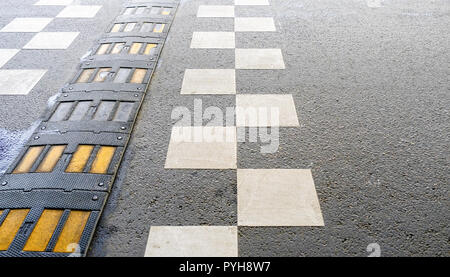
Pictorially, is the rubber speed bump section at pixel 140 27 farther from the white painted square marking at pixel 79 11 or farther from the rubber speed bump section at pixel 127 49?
the white painted square marking at pixel 79 11

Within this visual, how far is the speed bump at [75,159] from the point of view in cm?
127

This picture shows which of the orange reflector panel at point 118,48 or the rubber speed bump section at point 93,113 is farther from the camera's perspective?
the orange reflector panel at point 118,48

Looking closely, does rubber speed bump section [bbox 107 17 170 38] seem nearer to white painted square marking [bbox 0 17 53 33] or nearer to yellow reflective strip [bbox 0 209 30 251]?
white painted square marking [bbox 0 17 53 33]

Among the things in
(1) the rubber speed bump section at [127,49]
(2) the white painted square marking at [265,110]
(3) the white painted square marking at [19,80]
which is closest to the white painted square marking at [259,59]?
(2) the white painted square marking at [265,110]

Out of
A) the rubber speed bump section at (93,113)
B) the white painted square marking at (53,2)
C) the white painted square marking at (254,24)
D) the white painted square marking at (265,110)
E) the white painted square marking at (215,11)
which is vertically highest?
the white painted square marking at (53,2)

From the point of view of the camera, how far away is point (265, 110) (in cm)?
192

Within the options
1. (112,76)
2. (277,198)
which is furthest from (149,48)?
(277,198)

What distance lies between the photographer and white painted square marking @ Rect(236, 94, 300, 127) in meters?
1.82

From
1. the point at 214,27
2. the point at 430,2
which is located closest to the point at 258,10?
the point at 214,27

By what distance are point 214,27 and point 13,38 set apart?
1.74 metres

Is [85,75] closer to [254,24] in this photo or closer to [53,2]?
[254,24]

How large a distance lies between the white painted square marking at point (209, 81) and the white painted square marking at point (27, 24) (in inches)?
66.3

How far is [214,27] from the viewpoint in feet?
9.70

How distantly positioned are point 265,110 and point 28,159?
1.27 meters
